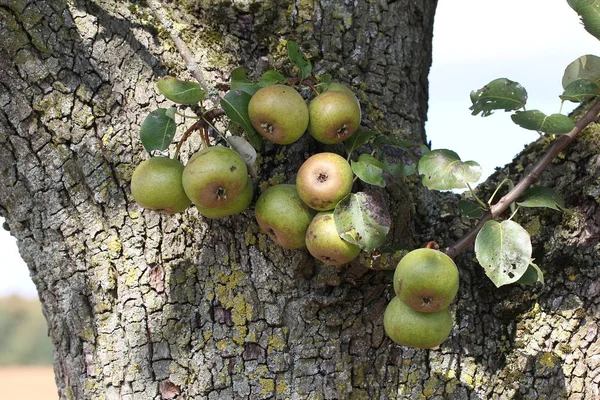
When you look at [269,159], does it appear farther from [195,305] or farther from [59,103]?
[59,103]

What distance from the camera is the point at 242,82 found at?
6.16 feet

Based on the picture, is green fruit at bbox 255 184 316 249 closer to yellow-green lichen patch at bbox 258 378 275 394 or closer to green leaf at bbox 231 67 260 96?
green leaf at bbox 231 67 260 96

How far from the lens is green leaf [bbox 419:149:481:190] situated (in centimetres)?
177

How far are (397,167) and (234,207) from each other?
1.55 ft

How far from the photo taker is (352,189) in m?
1.91

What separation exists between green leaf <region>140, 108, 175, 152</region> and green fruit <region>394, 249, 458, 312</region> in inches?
27.8

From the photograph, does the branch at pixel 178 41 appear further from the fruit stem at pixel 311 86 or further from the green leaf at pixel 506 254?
the green leaf at pixel 506 254

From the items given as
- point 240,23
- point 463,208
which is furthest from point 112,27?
point 463,208

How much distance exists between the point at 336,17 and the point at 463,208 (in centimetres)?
73

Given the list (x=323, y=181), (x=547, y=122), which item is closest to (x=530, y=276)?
(x=547, y=122)

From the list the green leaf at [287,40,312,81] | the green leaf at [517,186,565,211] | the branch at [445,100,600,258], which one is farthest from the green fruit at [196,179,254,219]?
the green leaf at [517,186,565,211]

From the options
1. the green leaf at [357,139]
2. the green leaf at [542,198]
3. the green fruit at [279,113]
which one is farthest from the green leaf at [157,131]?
the green leaf at [542,198]

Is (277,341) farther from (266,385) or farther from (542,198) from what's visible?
(542,198)

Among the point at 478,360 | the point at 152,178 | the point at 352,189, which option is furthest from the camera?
the point at 478,360
